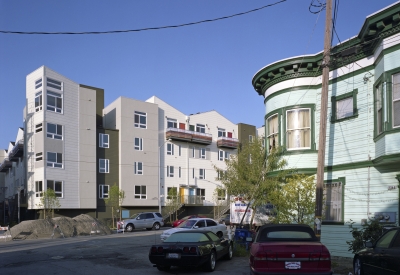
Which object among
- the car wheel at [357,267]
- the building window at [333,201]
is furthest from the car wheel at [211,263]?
the building window at [333,201]

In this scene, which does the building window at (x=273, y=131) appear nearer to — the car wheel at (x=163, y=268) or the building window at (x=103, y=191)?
the car wheel at (x=163, y=268)

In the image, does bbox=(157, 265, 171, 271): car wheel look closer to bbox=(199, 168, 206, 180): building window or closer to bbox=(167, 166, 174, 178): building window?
bbox=(167, 166, 174, 178): building window

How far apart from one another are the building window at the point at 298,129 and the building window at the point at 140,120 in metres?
33.7

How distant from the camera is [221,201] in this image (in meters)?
56.4

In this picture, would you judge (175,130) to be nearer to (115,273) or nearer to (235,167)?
(235,167)

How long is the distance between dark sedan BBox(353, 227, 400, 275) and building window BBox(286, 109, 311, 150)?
7056 mm

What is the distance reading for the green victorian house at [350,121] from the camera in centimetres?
1293

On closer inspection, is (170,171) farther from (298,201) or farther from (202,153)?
(298,201)

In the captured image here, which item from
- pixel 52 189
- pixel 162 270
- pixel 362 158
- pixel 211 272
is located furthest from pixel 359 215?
pixel 52 189

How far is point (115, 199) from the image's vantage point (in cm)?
4331

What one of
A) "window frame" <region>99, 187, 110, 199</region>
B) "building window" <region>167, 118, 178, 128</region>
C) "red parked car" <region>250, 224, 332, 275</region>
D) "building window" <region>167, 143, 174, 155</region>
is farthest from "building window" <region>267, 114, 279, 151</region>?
"building window" <region>167, 118, 178, 128</region>

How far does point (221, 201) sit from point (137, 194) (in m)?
13.5

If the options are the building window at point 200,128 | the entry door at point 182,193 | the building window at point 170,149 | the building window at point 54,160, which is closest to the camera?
the building window at point 54,160

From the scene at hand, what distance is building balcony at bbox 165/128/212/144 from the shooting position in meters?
51.1
